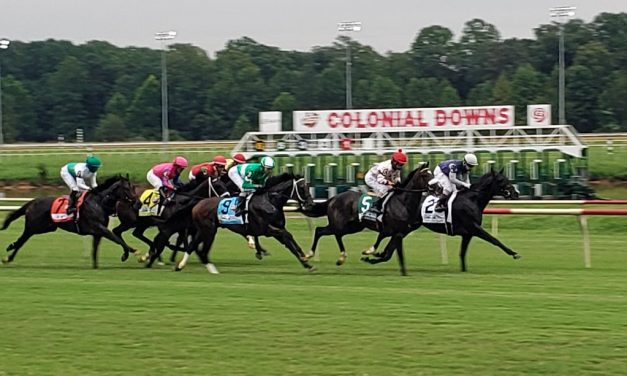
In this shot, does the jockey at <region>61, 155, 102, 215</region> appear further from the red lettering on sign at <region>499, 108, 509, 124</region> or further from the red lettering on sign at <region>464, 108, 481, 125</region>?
the red lettering on sign at <region>499, 108, 509, 124</region>

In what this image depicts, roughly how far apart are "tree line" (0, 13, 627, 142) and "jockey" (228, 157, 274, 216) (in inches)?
1955

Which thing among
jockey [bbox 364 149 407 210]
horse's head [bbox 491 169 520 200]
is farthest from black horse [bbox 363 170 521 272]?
jockey [bbox 364 149 407 210]

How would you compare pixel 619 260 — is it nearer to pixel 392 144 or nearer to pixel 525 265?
pixel 525 265

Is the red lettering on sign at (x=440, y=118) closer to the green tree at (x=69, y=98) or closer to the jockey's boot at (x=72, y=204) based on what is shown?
the jockey's boot at (x=72, y=204)

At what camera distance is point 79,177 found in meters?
16.2

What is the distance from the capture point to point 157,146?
52688 millimetres

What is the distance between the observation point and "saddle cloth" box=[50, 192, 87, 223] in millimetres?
15862

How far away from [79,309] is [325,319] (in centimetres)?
236

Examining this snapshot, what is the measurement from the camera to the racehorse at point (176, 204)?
52.0ft

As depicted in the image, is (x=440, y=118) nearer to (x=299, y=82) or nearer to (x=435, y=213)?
(x=435, y=213)

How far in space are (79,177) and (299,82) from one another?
65737mm

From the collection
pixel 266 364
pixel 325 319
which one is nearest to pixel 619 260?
pixel 325 319

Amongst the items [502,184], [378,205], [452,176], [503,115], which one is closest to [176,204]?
[378,205]

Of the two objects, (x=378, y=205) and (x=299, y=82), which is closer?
(x=378, y=205)
